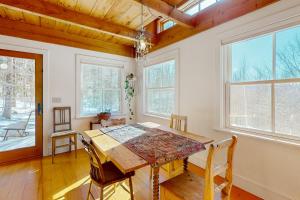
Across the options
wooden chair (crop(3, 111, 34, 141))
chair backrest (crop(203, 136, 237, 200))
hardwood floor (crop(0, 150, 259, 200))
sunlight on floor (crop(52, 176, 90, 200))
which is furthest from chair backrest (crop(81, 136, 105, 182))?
wooden chair (crop(3, 111, 34, 141))

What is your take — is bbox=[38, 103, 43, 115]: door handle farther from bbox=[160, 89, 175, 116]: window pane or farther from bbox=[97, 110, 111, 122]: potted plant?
bbox=[160, 89, 175, 116]: window pane

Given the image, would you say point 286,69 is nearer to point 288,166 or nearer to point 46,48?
point 288,166

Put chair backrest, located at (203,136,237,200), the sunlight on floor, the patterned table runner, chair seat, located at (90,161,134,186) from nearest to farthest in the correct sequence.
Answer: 1. chair backrest, located at (203,136,237,200)
2. the patterned table runner
3. chair seat, located at (90,161,134,186)
4. the sunlight on floor

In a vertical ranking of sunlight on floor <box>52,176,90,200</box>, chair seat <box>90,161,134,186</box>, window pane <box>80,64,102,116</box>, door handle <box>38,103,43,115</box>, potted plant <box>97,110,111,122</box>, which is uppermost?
window pane <box>80,64,102,116</box>

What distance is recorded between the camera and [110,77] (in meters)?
4.22

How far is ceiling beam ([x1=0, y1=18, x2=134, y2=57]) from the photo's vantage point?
9.61ft

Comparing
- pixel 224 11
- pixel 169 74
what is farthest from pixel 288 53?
pixel 169 74

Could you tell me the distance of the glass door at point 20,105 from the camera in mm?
2924

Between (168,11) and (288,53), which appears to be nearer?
(288,53)

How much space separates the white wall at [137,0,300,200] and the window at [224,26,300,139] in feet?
0.52

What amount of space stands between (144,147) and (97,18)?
8.40 feet

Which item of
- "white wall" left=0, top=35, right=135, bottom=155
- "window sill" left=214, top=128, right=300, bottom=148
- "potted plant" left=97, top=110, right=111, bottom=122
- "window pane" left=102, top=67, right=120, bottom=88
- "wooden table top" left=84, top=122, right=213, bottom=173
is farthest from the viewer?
"window pane" left=102, top=67, right=120, bottom=88

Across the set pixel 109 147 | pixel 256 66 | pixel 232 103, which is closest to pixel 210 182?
pixel 109 147

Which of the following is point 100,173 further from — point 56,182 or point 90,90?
point 90,90
